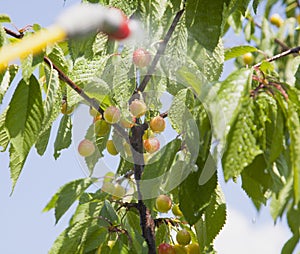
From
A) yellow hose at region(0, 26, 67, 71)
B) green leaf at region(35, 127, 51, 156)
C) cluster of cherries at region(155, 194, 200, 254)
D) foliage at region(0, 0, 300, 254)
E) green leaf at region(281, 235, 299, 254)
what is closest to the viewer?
yellow hose at region(0, 26, 67, 71)

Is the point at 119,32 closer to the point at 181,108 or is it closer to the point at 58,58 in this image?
the point at 181,108

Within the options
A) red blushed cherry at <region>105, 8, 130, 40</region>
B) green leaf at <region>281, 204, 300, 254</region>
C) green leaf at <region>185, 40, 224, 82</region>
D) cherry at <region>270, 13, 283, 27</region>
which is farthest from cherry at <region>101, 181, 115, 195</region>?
cherry at <region>270, 13, 283, 27</region>

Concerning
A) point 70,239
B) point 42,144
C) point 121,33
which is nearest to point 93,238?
point 70,239

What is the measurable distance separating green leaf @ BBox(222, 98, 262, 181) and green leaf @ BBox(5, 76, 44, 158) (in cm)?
48

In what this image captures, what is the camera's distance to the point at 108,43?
124cm

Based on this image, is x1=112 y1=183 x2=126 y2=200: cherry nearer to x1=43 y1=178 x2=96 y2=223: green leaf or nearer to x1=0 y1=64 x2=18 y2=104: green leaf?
x1=43 y1=178 x2=96 y2=223: green leaf

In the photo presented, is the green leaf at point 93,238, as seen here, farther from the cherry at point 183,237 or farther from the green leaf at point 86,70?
the green leaf at point 86,70

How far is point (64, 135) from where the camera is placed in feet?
4.54

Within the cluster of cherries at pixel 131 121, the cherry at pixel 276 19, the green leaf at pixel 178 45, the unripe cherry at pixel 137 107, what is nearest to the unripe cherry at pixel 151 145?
the cluster of cherries at pixel 131 121

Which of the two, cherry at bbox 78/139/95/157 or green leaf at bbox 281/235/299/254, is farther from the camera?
cherry at bbox 78/139/95/157

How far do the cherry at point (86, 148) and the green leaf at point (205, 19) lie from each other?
42cm

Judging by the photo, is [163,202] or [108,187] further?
[108,187]

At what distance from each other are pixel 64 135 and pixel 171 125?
381 mm

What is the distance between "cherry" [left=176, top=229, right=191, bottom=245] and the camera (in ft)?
4.28
